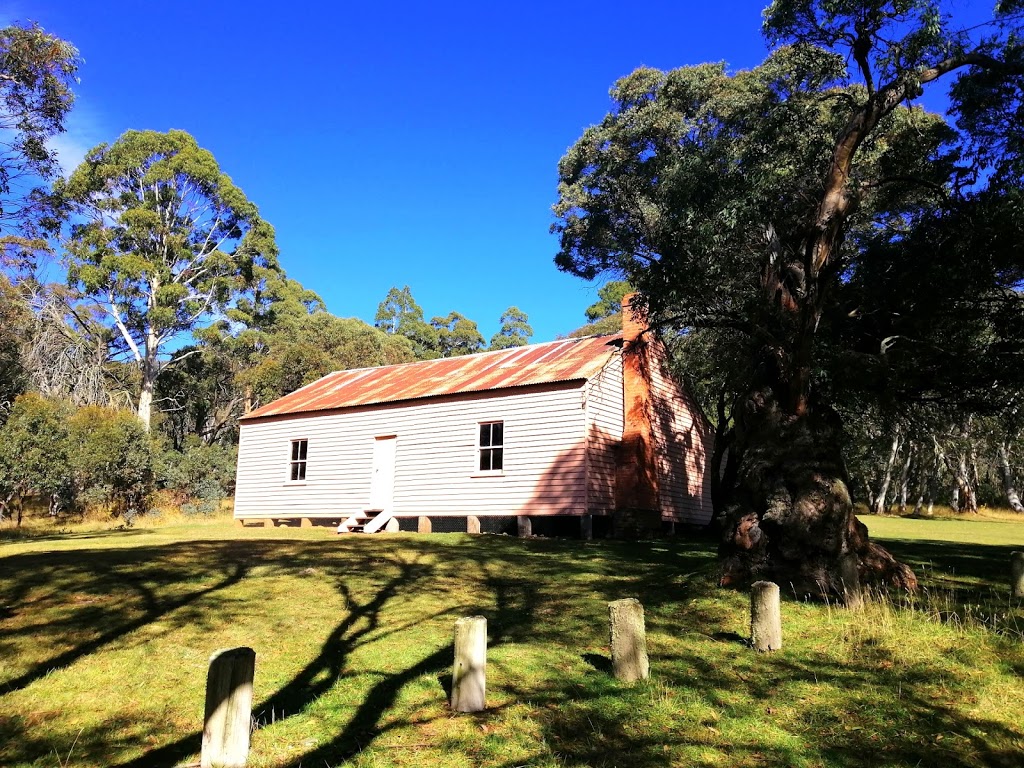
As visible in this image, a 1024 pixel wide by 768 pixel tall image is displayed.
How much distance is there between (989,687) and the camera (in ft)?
19.5

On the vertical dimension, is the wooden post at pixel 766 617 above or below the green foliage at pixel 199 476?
below

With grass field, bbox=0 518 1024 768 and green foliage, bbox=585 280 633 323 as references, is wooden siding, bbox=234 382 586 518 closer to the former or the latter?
grass field, bbox=0 518 1024 768

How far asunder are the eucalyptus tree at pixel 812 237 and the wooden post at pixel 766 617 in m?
1.91

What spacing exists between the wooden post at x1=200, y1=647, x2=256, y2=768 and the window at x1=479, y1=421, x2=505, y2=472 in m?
15.9

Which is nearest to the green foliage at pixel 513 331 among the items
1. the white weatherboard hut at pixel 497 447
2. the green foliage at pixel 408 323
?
the green foliage at pixel 408 323

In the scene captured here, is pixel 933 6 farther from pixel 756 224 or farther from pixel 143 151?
pixel 143 151

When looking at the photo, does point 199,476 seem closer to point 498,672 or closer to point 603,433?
point 603,433

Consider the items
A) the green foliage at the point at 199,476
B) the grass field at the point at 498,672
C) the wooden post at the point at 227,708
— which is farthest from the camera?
the green foliage at the point at 199,476

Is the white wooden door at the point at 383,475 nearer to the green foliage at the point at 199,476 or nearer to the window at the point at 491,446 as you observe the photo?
the window at the point at 491,446

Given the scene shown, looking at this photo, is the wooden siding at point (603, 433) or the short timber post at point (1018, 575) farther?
the wooden siding at point (603, 433)

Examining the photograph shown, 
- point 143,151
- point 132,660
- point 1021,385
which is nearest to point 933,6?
point 1021,385

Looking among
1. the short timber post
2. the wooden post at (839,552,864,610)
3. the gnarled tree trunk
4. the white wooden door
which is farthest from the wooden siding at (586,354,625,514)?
the short timber post

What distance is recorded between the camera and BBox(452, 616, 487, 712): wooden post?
5.84m

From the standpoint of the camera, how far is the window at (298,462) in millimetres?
25156
